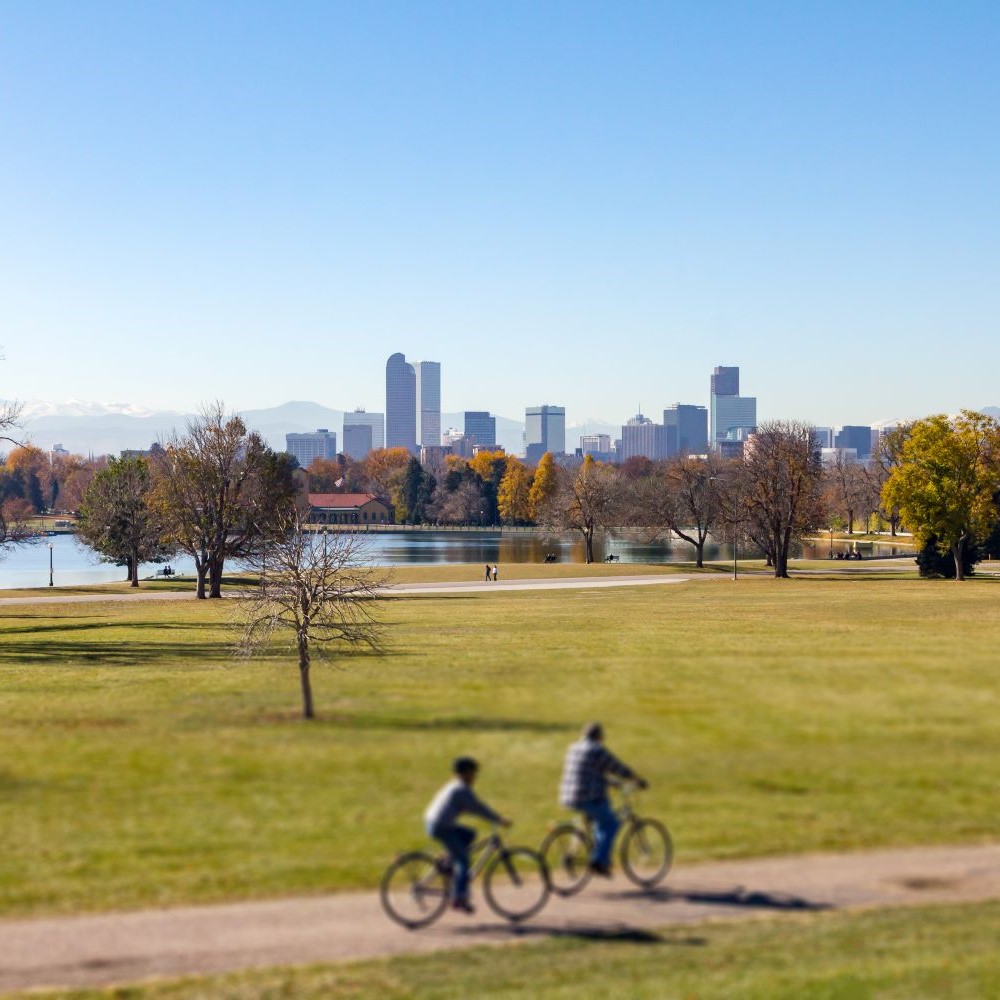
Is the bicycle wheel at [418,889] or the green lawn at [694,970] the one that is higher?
the bicycle wheel at [418,889]

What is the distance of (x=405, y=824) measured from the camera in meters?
20.2

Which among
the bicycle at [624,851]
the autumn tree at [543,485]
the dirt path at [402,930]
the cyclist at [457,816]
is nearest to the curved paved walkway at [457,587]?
the bicycle at [624,851]

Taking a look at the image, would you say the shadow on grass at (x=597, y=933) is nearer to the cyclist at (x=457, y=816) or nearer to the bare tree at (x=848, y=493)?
the cyclist at (x=457, y=816)

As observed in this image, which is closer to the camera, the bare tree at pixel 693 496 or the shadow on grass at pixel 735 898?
the shadow on grass at pixel 735 898

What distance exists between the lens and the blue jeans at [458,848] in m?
15.8

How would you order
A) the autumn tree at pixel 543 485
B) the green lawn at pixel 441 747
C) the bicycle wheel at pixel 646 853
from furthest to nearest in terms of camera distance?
the autumn tree at pixel 543 485 → the green lawn at pixel 441 747 → the bicycle wheel at pixel 646 853

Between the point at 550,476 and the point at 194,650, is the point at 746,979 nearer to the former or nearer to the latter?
the point at 194,650

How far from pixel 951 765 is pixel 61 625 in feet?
143

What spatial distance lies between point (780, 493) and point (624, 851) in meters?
78.5

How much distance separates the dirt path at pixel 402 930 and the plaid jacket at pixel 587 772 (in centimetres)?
155

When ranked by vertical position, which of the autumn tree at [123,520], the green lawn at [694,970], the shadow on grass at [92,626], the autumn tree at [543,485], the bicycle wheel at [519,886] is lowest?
the green lawn at [694,970]

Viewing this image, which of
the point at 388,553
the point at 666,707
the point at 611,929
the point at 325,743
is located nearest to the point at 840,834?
the point at 611,929

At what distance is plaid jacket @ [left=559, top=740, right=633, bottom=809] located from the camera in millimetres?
16547

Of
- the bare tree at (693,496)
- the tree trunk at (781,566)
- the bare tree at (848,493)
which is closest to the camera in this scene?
the tree trunk at (781,566)
